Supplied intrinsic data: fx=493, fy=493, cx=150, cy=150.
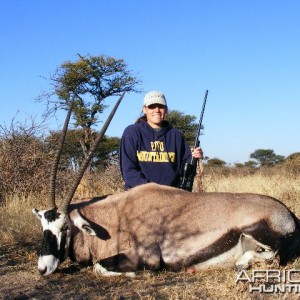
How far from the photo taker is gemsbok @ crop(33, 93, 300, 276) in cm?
392

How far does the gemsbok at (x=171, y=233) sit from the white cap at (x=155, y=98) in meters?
1.18

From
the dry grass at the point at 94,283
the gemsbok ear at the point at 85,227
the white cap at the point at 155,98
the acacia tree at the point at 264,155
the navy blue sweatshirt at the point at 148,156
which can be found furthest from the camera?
the acacia tree at the point at 264,155

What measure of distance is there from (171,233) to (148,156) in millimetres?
1173

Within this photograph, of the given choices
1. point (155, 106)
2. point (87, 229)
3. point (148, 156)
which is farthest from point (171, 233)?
point (155, 106)

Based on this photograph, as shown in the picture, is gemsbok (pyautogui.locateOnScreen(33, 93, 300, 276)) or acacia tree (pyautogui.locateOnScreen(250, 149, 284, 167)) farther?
acacia tree (pyautogui.locateOnScreen(250, 149, 284, 167))

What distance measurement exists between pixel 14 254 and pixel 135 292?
1.82m

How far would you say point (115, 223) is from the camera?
419 cm

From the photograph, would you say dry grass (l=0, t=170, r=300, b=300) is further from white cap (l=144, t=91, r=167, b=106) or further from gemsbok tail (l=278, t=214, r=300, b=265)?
white cap (l=144, t=91, r=167, b=106)

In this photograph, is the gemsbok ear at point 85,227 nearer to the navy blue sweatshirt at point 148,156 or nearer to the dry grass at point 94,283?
the dry grass at point 94,283

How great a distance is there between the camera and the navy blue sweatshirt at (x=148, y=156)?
4930 millimetres

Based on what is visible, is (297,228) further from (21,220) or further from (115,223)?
(21,220)

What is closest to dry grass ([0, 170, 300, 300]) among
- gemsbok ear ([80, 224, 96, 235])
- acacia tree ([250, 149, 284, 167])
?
gemsbok ear ([80, 224, 96, 235])

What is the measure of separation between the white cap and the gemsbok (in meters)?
1.18

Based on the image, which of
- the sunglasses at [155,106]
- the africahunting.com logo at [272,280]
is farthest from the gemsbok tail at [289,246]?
the sunglasses at [155,106]
